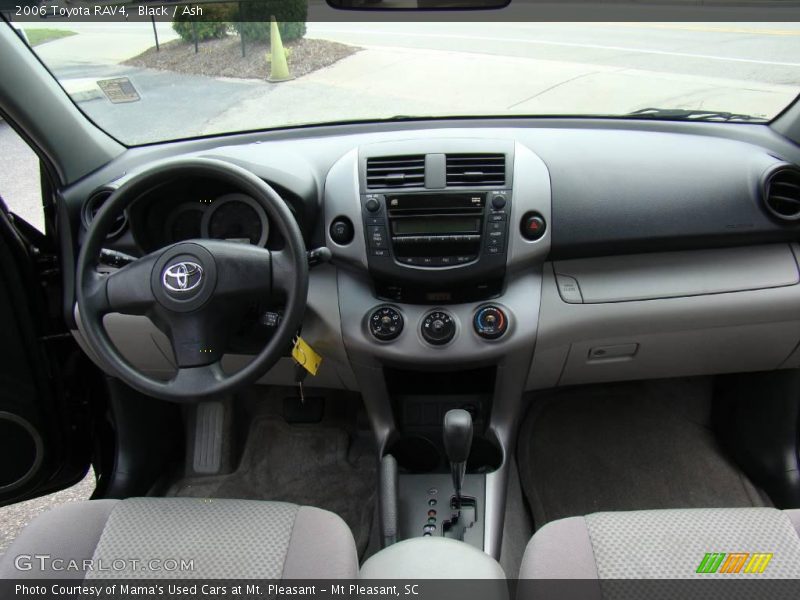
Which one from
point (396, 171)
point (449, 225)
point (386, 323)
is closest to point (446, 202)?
point (449, 225)

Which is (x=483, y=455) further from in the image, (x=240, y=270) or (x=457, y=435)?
(x=240, y=270)

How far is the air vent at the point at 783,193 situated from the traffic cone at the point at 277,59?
5.34 feet

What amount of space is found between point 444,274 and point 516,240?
9.6 inches

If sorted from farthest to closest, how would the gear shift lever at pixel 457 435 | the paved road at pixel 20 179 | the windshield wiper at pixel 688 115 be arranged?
the windshield wiper at pixel 688 115, the paved road at pixel 20 179, the gear shift lever at pixel 457 435

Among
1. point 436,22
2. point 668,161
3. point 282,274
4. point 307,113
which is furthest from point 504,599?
point 436,22

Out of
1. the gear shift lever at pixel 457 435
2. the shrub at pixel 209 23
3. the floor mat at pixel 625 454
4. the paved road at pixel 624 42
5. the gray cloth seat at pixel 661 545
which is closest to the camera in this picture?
the gray cloth seat at pixel 661 545

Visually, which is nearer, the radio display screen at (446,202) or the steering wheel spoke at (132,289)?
the steering wheel spoke at (132,289)

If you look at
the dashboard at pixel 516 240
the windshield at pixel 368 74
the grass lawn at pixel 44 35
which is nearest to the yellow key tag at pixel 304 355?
the dashboard at pixel 516 240

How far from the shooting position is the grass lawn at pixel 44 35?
6.71 feet

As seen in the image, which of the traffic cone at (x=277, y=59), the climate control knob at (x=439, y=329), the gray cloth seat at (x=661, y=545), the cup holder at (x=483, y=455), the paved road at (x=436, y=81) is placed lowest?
the cup holder at (x=483, y=455)

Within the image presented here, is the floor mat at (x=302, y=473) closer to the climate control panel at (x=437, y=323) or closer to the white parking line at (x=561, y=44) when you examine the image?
the climate control panel at (x=437, y=323)

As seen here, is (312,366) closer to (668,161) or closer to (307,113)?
(307,113)

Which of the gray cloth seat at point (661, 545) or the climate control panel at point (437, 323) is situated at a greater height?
the gray cloth seat at point (661, 545)

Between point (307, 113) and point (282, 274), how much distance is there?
3.18 ft
